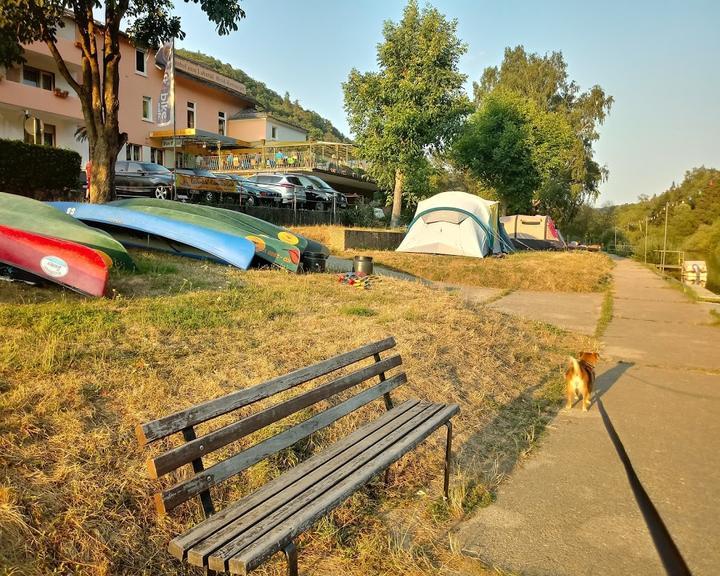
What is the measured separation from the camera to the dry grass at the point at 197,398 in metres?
2.56

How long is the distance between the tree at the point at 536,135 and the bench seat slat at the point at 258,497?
3263 cm

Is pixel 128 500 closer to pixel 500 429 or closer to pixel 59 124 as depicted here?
pixel 500 429

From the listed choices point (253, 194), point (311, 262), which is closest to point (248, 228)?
point (311, 262)

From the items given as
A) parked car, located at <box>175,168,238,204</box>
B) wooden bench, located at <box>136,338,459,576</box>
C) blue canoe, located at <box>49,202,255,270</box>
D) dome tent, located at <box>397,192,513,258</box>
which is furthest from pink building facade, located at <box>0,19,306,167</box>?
wooden bench, located at <box>136,338,459,576</box>

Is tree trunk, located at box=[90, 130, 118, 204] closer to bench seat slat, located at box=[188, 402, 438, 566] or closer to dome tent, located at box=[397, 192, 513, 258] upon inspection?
bench seat slat, located at box=[188, 402, 438, 566]

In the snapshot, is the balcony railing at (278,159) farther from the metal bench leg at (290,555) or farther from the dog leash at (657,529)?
the metal bench leg at (290,555)

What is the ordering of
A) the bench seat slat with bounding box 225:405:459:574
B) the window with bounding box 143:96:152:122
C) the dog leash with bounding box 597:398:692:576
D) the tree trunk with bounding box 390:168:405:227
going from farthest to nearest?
1. the window with bounding box 143:96:152:122
2. the tree trunk with bounding box 390:168:405:227
3. the dog leash with bounding box 597:398:692:576
4. the bench seat slat with bounding box 225:405:459:574

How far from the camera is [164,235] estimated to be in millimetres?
9398

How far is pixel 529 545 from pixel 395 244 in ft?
57.9

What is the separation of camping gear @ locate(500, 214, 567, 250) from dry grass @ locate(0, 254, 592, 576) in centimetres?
2134

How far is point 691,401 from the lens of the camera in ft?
17.6

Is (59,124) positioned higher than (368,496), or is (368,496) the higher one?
(59,124)

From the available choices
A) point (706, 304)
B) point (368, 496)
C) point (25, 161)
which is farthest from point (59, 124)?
point (368, 496)

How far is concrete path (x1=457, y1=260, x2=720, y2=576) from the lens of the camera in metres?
2.77
